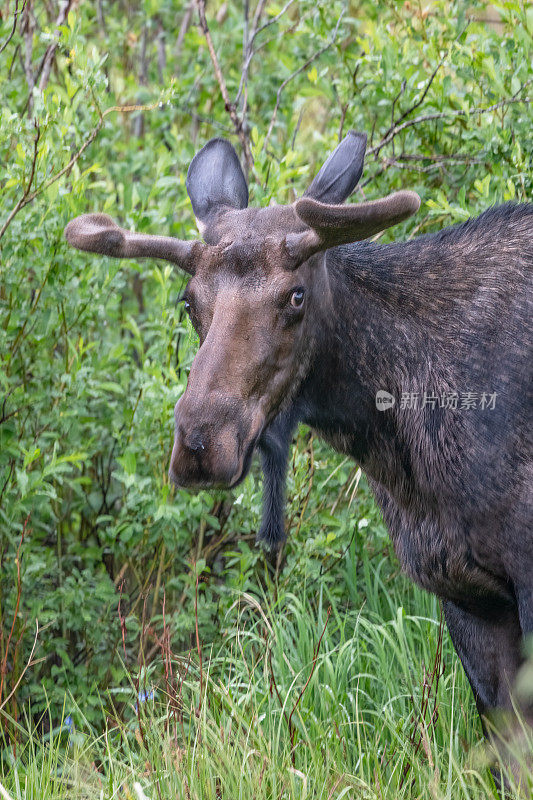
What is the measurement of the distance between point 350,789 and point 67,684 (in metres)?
1.84

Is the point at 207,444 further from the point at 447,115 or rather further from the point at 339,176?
the point at 447,115

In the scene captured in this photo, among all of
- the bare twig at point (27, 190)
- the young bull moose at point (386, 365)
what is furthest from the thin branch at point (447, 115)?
the bare twig at point (27, 190)

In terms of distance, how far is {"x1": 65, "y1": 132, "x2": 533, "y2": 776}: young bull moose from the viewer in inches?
125

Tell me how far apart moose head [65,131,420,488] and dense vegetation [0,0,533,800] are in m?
1.09

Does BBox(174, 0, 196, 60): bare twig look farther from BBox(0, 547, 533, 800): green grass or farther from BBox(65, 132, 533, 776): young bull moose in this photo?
BBox(0, 547, 533, 800): green grass

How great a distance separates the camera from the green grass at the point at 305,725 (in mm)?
3336

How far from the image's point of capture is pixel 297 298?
331cm

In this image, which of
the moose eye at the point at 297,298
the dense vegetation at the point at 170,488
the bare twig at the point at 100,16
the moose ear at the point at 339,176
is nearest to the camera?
the moose eye at the point at 297,298

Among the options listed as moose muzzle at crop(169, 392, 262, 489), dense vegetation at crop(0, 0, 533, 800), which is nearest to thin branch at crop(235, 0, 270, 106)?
dense vegetation at crop(0, 0, 533, 800)

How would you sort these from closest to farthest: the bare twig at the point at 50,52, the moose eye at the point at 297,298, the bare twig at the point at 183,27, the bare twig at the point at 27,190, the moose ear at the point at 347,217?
the moose ear at the point at 347,217 → the moose eye at the point at 297,298 → the bare twig at the point at 27,190 → the bare twig at the point at 50,52 → the bare twig at the point at 183,27

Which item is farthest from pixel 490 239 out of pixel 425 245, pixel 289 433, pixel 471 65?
pixel 471 65

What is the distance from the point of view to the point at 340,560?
201 inches

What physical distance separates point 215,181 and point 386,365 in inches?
39.5

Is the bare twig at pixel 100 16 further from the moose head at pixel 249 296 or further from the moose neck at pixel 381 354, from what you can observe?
the moose neck at pixel 381 354
